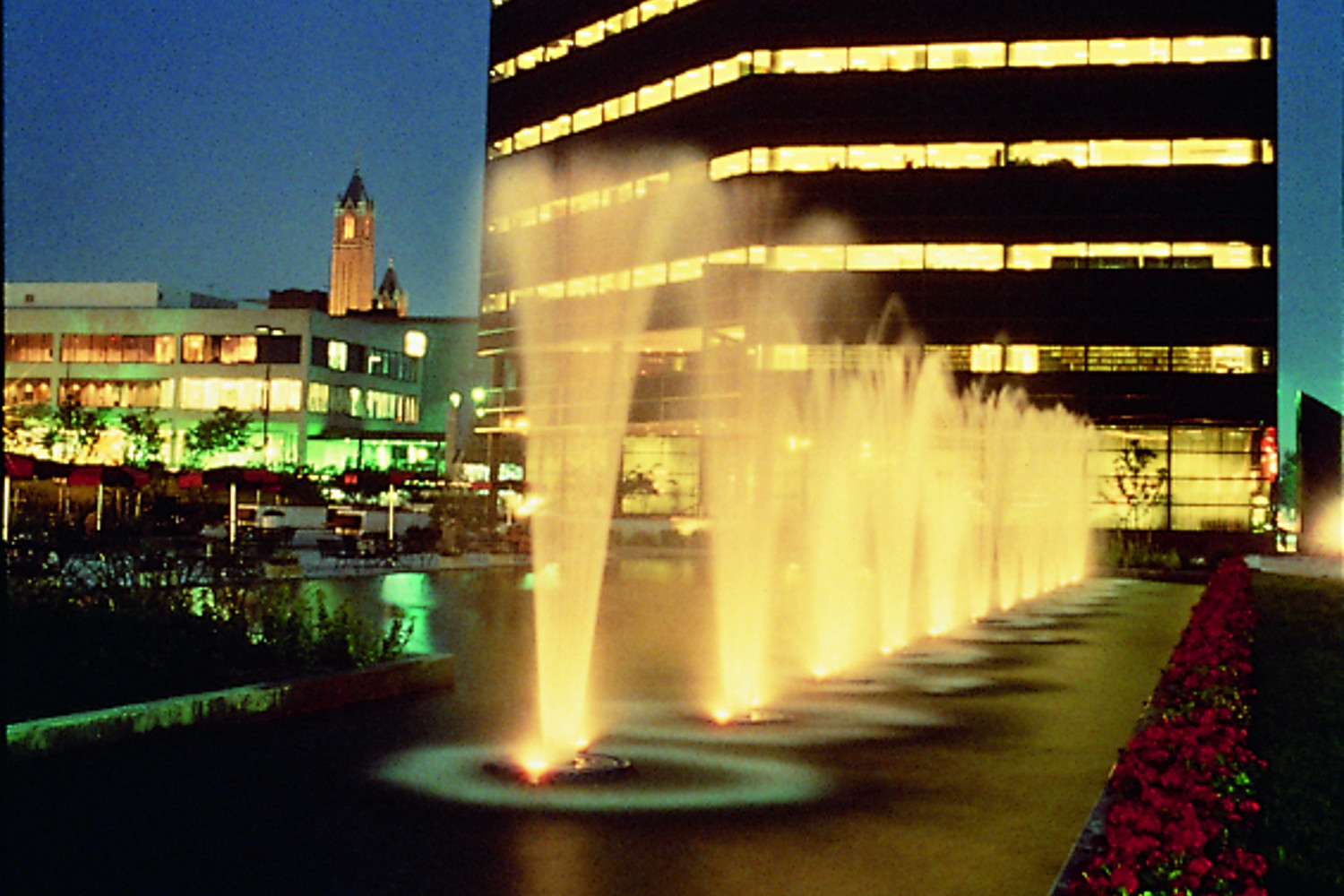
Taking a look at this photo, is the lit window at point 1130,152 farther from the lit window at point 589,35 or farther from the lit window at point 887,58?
the lit window at point 589,35

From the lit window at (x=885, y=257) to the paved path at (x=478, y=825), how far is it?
194 ft

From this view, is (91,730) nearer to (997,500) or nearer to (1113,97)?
(997,500)

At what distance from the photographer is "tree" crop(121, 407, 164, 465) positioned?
306 ft

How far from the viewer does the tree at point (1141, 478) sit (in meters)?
68.0

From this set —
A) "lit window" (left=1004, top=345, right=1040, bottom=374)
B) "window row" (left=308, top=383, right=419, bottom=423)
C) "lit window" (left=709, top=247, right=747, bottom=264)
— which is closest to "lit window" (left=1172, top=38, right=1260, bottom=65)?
"lit window" (left=1004, top=345, right=1040, bottom=374)

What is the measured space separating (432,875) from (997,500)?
148 ft

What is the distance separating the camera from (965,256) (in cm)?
7038

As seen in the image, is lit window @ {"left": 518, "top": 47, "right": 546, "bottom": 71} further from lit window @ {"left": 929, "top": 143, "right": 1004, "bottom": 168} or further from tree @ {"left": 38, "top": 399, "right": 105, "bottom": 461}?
tree @ {"left": 38, "top": 399, "right": 105, "bottom": 461}

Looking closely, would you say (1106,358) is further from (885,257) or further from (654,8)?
(654,8)

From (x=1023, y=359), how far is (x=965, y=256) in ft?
18.0

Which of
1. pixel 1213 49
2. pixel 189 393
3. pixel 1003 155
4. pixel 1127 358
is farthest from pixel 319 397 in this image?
pixel 1213 49

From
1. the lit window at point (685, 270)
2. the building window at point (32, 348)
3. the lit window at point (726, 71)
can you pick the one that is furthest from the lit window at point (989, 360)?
the building window at point (32, 348)

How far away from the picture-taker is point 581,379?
8156cm

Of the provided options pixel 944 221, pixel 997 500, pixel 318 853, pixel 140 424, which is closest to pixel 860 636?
pixel 318 853
